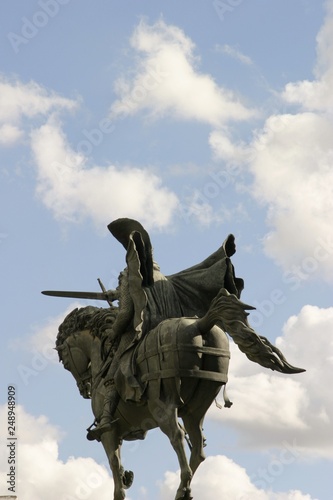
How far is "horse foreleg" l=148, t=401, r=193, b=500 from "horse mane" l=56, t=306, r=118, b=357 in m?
1.99

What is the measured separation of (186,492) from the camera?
630 inches

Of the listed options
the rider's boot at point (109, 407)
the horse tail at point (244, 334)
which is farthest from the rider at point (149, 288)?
the horse tail at point (244, 334)

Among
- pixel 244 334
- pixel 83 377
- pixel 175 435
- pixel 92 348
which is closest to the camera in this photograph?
pixel 244 334

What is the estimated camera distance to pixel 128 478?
18016 millimetres

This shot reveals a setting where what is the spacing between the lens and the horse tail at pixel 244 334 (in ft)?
52.7

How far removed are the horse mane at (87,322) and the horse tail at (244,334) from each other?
2.35 m

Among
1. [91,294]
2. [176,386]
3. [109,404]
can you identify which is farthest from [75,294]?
[176,386]

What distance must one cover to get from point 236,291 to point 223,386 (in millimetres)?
1371

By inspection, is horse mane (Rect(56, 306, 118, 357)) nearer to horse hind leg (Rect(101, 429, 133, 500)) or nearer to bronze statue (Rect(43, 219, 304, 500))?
bronze statue (Rect(43, 219, 304, 500))

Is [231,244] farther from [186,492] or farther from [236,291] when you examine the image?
[186,492]

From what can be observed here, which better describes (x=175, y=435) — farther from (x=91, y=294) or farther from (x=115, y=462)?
(x=91, y=294)

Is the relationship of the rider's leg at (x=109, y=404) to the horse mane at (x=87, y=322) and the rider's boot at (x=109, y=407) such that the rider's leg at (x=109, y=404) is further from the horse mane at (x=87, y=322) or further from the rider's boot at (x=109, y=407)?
the horse mane at (x=87, y=322)

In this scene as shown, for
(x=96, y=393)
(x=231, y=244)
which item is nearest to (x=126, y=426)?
(x=96, y=393)

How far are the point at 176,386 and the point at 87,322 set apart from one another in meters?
2.60
